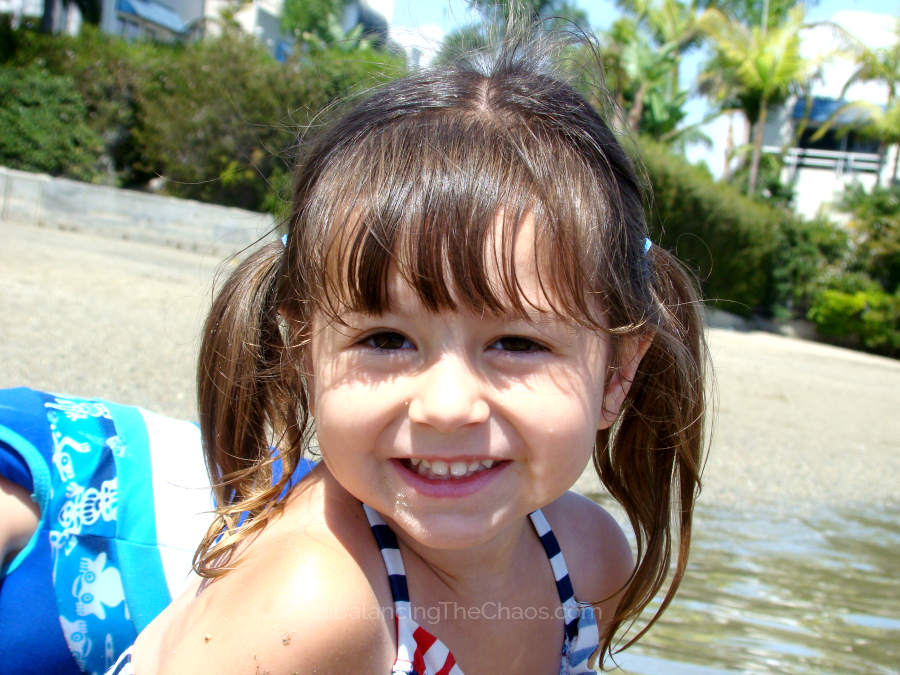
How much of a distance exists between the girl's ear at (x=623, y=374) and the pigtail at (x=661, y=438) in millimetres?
75

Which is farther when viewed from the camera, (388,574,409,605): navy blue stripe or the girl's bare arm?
the girl's bare arm

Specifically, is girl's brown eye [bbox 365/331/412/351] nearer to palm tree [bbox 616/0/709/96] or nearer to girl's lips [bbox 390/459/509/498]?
girl's lips [bbox 390/459/509/498]

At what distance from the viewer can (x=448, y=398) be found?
120 centimetres

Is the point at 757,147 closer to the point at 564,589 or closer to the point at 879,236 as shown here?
the point at 879,236

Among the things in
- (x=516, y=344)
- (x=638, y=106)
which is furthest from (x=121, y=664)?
(x=638, y=106)

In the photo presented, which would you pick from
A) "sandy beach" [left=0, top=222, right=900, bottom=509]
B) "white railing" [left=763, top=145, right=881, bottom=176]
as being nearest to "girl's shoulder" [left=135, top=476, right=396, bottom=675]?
"sandy beach" [left=0, top=222, right=900, bottom=509]

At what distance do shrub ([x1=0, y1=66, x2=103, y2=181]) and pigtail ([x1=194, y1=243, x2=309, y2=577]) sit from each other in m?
14.0

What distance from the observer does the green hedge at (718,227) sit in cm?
1811

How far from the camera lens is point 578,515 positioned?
1.87 metres

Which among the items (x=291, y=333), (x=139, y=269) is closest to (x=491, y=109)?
(x=291, y=333)

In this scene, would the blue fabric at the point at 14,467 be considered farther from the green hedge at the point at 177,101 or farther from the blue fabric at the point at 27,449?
the green hedge at the point at 177,101

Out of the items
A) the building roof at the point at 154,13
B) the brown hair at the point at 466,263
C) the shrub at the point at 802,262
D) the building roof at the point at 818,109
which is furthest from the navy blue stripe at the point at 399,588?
the building roof at the point at 818,109

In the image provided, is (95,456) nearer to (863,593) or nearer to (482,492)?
(482,492)

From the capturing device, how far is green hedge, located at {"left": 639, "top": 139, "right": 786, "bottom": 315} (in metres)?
18.1
